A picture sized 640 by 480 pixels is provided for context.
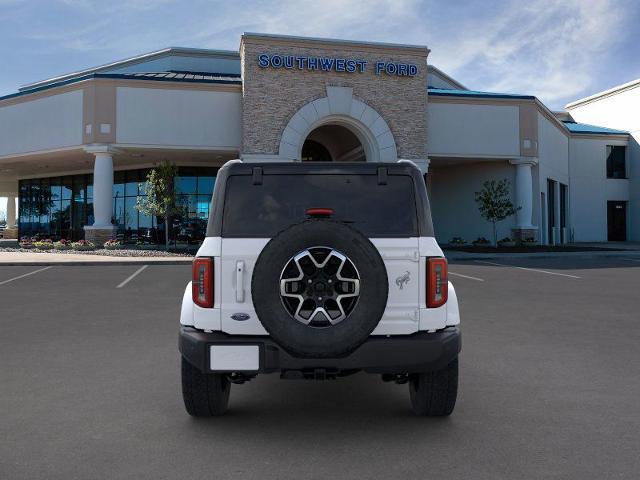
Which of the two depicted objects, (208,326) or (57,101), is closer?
(208,326)

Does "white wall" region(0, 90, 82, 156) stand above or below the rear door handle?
above

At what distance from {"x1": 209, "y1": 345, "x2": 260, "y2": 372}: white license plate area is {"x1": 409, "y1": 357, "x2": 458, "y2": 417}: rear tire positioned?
121 centimetres

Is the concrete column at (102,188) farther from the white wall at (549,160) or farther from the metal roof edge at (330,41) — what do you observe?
the white wall at (549,160)

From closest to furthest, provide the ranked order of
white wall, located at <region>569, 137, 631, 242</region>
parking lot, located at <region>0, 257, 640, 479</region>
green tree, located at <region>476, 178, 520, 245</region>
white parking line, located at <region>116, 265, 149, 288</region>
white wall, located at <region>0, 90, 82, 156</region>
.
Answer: parking lot, located at <region>0, 257, 640, 479</region>, white parking line, located at <region>116, 265, 149, 288</region>, white wall, located at <region>0, 90, 82, 156</region>, green tree, located at <region>476, 178, 520, 245</region>, white wall, located at <region>569, 137, 631, 242</region>

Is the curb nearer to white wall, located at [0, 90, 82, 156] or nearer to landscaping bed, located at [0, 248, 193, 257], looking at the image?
landscaping bed, located at [0, 248, 193, 257]

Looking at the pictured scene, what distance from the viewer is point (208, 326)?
3.83 meters

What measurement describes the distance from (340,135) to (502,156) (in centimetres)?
898

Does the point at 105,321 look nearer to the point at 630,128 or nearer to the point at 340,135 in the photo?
the point at 340,135

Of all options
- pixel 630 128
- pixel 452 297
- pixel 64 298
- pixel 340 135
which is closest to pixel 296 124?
pixel 340 135

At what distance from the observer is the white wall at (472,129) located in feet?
94.4

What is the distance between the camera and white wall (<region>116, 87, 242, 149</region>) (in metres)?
26.4

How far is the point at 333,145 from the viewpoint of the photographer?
34.6 meters

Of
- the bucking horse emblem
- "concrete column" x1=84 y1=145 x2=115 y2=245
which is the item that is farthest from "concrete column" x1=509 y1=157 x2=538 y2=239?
the bucking horse emblem

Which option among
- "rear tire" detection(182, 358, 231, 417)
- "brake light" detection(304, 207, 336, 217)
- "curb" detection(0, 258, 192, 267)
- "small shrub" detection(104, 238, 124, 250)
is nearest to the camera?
"brake light" detection(304, 207, 336, 217)
